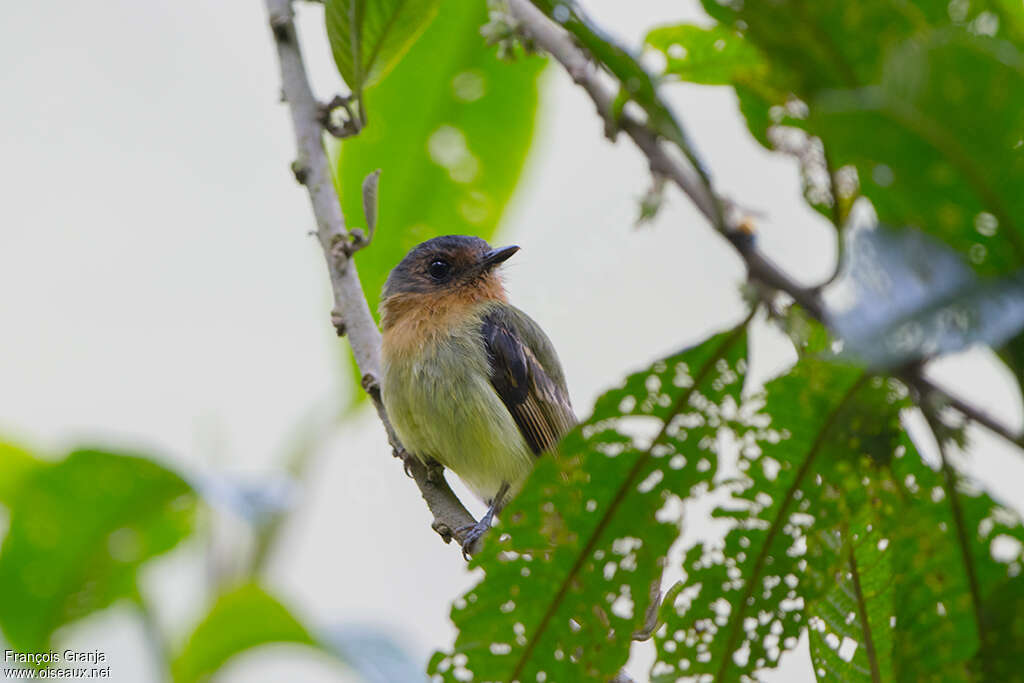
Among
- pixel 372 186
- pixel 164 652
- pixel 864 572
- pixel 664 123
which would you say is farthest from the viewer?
pixel 164 652

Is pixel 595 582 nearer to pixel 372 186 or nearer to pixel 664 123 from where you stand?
pixel 664 123

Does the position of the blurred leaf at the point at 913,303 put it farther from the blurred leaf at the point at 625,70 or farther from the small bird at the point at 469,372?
the small bird at the point at 469,372

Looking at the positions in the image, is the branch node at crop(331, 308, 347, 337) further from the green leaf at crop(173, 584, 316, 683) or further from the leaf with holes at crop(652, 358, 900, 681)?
the leaf with holes at crop(652, 358, 900, 681)

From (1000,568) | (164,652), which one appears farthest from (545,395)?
(1000,568)

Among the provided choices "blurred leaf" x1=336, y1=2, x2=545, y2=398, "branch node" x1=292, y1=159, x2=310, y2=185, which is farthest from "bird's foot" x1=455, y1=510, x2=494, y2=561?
"blurred leaf" x1=336, y1=2, x2=545, y2=398

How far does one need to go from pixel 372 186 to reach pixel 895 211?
1.51 meters

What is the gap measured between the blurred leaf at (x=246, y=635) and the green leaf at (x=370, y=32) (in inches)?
54.5

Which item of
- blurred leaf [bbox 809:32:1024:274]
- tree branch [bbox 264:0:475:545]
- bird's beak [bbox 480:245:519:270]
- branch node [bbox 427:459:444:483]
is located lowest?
blurred leaf [bbox 809:32:1024:274]

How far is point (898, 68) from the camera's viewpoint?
954mm

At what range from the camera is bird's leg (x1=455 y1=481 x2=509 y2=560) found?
2.62 meters

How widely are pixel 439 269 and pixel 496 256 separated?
0.28m

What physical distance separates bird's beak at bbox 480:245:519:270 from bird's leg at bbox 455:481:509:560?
2.87 ft

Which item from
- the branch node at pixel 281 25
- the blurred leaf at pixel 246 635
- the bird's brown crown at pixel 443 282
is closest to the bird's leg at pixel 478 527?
the blurred leaf at pixel 246 635

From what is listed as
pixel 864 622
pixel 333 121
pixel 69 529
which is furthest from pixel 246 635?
pixel 864 622
